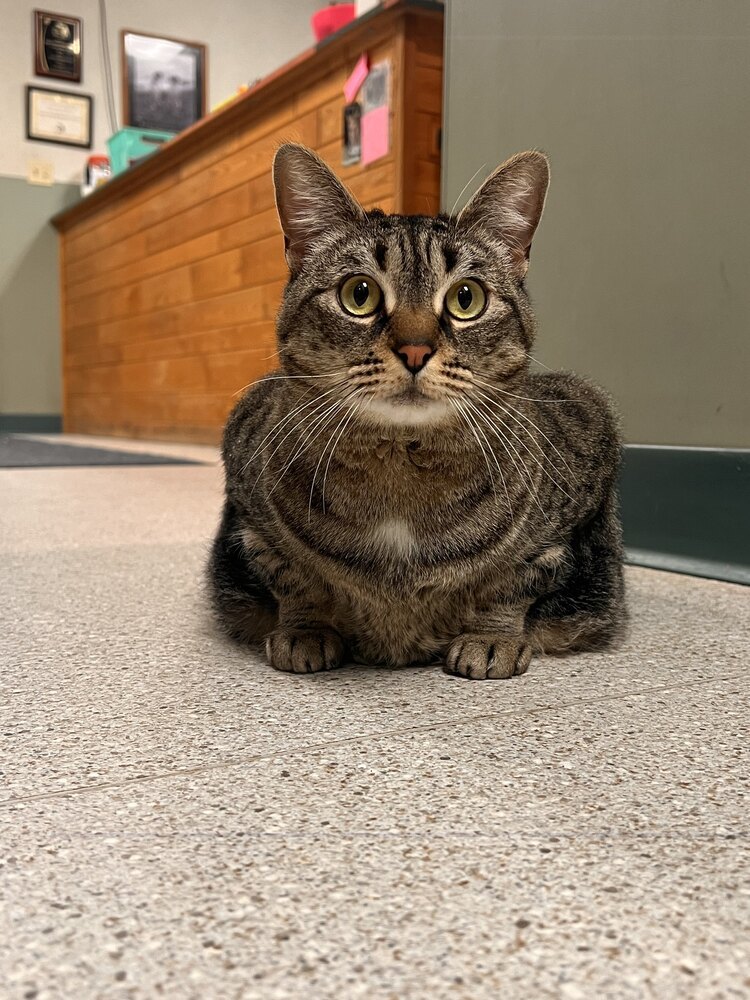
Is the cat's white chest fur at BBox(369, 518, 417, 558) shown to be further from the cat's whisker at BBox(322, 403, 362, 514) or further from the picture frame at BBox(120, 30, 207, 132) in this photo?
the picture frame at BBox(120, 30, 207, 132)

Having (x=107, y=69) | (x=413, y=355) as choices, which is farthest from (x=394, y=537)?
(x=107, y=69)

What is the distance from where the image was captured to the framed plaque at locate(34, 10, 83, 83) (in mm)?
5953

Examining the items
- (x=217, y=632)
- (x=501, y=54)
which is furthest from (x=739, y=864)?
(x=501, y=54)

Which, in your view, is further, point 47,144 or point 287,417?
point 47,144

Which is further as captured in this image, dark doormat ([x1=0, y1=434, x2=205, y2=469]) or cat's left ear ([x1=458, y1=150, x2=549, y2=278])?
dark doormat ([x1=0, y1=434, x2=205, y2=469])

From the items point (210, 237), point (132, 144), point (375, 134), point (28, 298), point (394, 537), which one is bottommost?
point (394, 537)

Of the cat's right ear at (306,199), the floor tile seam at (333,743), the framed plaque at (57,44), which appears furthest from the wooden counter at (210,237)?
the floor tile seam at (333,743)

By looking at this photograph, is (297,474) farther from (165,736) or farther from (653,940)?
(653,940)

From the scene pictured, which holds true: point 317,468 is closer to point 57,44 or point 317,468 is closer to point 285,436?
point 285,436

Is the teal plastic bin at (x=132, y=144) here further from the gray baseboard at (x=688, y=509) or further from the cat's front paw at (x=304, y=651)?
the cat's front paw at (x=304, y=651)

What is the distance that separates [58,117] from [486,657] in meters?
6.39

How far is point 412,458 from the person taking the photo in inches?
37.2

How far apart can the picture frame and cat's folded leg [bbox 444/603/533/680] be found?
249 inches

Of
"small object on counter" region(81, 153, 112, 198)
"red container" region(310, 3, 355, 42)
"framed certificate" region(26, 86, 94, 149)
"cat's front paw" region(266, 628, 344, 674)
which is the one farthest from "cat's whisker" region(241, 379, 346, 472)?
"framed certificate" region(26, 86, 94, 149)
